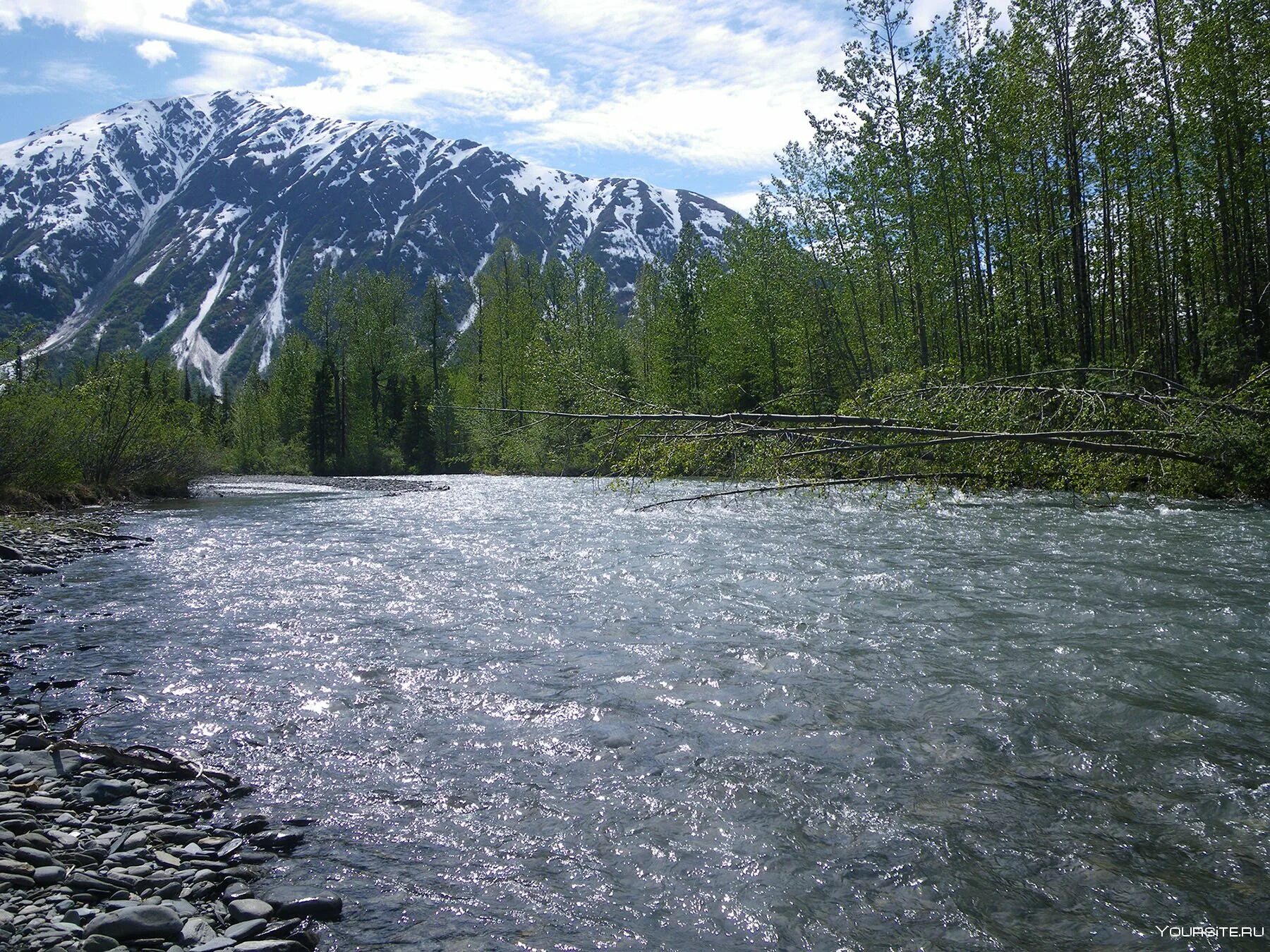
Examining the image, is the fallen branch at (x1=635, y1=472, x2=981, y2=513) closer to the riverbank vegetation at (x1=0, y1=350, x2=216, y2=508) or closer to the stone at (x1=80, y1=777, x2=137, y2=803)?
the stone at (x1=80, y1=777, x2=137, y2=803)

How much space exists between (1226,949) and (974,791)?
175 cm

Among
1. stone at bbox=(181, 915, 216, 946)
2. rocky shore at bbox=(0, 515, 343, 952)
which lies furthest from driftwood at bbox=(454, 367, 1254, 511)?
stone at bbox=(181, 915, 216, 946)

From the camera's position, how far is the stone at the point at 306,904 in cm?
412

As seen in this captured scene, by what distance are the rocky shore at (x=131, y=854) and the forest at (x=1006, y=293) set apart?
12.9ft

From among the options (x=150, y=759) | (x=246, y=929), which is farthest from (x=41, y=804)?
(x=246, y=929)

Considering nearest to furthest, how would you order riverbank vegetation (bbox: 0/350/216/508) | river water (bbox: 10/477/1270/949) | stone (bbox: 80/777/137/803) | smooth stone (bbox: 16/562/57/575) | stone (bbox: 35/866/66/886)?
1. stone (bbox: 35/866/66/886)
2. river water (bbox: 10/477/1270/949)
3. stone (bbox: 80/777/137/803)
4. smooth stone (bbox: 16/562/57/575)
5. riverbank vegetation (bbox: 0/350/216/508)

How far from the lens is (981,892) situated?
4348 mm

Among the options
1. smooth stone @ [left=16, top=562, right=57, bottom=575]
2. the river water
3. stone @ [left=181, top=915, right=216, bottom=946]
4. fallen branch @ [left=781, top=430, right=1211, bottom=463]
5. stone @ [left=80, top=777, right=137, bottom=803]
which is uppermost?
fallen branch @ [left=781, top=430, right=1211, bottom=463]

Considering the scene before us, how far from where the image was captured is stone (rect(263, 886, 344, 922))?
4.12 m

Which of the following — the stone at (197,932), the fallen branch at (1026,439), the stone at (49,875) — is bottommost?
the stone at (197,932)

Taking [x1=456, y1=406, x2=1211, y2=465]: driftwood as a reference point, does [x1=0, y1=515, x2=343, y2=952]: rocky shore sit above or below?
below

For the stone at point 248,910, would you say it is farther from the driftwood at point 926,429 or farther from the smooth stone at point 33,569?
the smooth stone at point 33,569

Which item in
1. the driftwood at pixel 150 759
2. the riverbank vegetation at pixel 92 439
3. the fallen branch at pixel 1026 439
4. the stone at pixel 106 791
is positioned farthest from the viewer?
the riverbank vegetation at pixel 92 439

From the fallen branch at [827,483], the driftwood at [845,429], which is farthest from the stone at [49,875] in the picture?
the fallen branch at [827,483]
